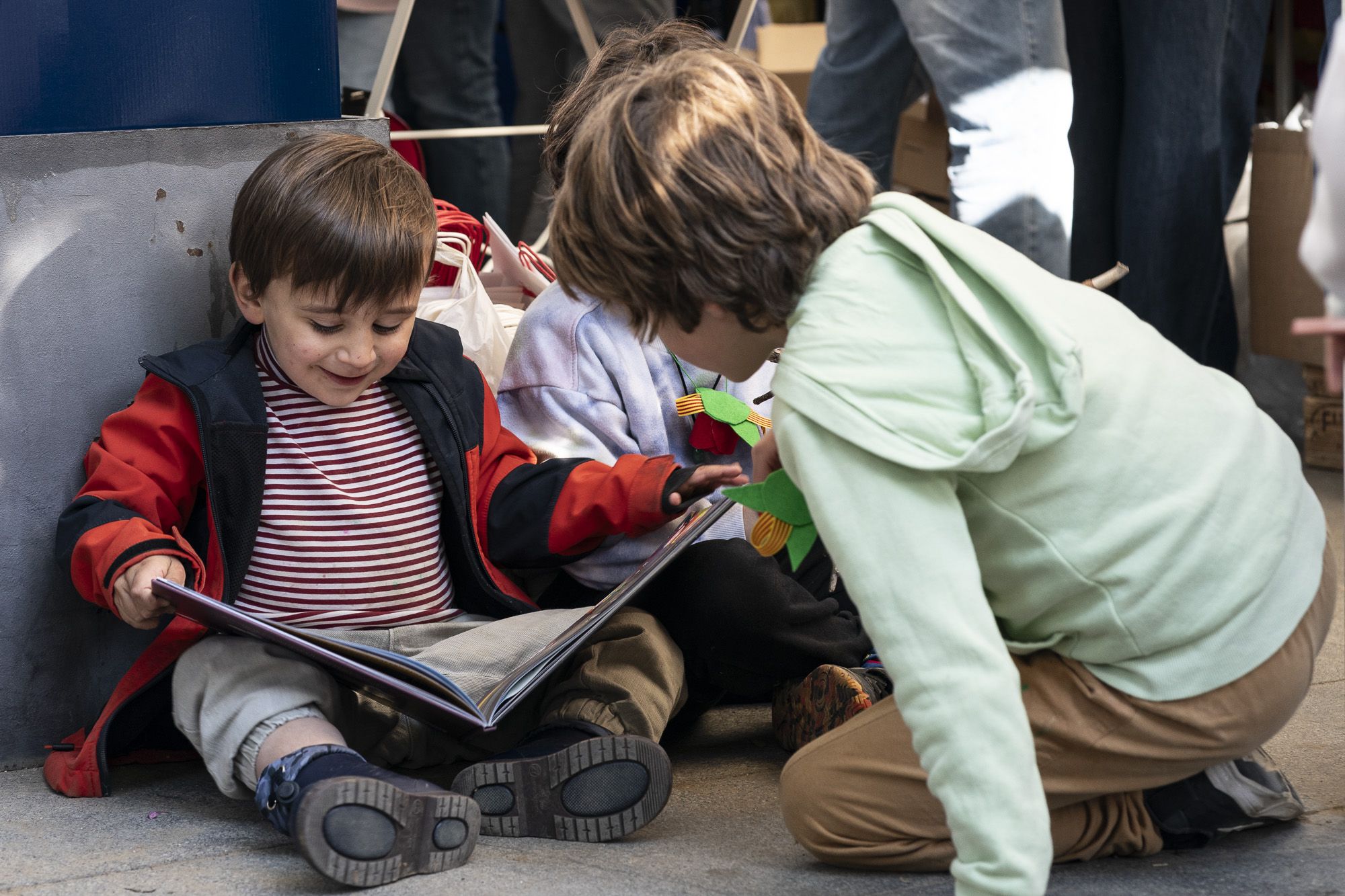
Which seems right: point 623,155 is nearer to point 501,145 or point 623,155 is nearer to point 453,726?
point 453,726

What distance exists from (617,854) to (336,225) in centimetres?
68

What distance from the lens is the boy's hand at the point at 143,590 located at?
140 cm

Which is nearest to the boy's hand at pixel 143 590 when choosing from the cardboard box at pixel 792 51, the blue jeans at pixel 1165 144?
the blue jeans at pixel 1165 144

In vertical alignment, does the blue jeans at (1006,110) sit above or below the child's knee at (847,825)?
above

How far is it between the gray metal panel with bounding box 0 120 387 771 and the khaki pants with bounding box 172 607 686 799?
0.22m

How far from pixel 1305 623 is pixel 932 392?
16.2 inches

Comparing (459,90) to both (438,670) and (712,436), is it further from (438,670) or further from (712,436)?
(438,670)

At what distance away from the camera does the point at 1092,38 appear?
285 centimetres

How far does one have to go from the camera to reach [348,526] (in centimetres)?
160

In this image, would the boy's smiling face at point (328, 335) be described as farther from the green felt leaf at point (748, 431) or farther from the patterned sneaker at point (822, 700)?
the patterned sneaker at point (822, 700)

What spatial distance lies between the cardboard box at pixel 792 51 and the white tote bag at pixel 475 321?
2.38 meters

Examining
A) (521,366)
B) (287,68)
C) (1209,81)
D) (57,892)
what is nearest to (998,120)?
(1209,81)

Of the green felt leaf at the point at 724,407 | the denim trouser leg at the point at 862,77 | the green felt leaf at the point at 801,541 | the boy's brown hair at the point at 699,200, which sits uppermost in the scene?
the boy's brown hair at the point at 699,200

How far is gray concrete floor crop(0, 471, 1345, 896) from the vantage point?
1287mm
